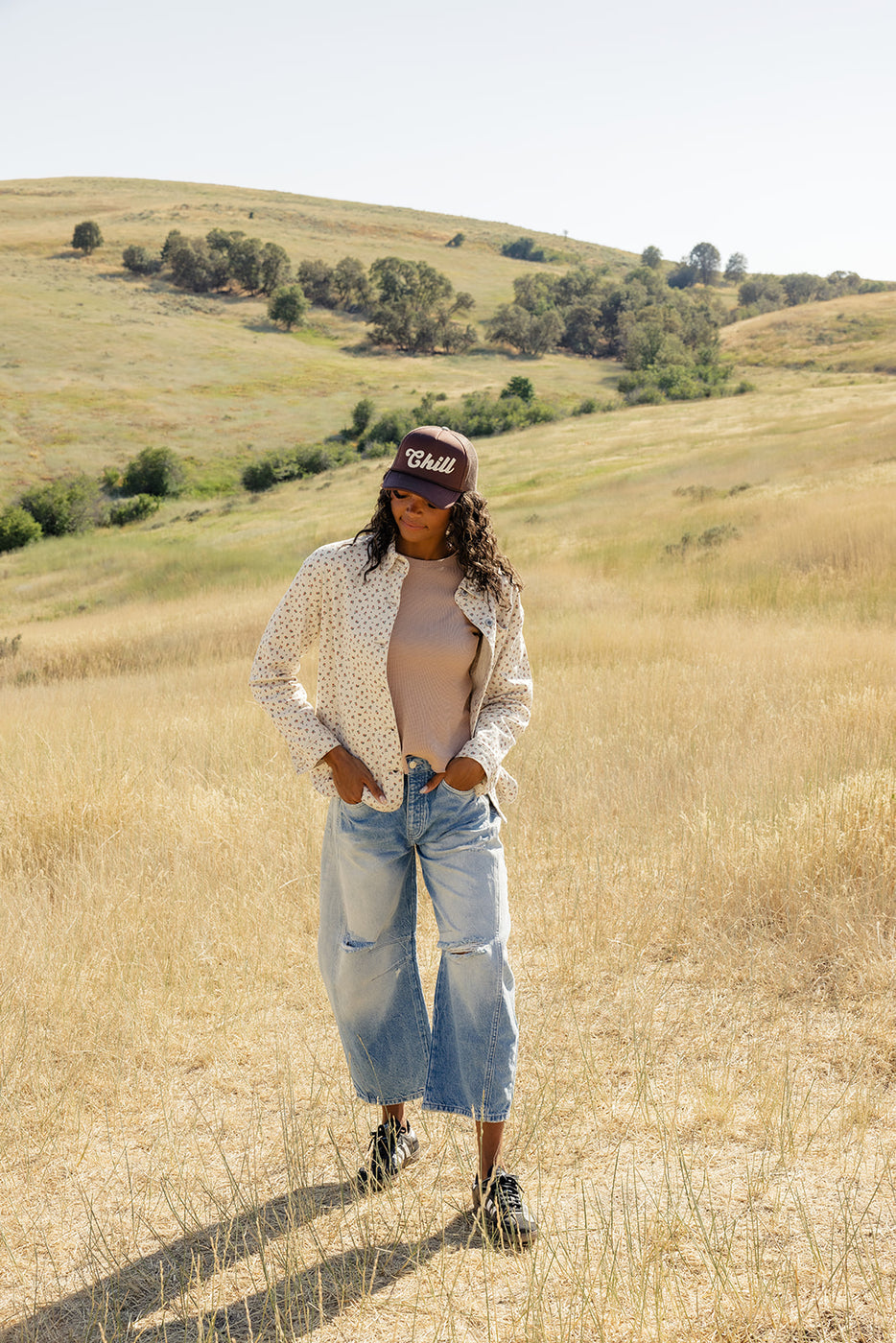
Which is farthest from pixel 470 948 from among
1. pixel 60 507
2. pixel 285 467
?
pixel 285 467

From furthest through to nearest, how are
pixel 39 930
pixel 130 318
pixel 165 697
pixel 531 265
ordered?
1. pixel 531 265
2. pixel 130 318
3. pixel 165 697
4. pixel 39 930

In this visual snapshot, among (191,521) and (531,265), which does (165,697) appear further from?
(531,265)

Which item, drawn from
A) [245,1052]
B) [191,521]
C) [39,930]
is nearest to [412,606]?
[245,1052]

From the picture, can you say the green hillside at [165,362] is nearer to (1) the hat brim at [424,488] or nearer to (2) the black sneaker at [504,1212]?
(1) the hat brim at [424,488]

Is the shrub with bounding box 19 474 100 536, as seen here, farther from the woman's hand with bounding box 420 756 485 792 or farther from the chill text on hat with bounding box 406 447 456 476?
the woman's hand with bounding box 420 756 485 792

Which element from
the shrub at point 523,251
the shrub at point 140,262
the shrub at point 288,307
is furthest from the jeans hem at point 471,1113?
the shrub at point 523,251

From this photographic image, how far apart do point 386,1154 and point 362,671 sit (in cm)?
150

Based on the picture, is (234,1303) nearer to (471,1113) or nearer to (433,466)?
(471,1113)

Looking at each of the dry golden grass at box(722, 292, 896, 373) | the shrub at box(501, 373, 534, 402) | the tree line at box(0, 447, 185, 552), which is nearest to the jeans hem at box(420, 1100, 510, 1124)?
the tree line at box(0, 447, 185, 552)

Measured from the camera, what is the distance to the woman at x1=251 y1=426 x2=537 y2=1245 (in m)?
2.79

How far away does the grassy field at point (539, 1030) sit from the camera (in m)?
2.56

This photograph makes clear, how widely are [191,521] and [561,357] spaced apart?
5663 cm

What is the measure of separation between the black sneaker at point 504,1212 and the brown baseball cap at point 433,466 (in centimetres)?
191

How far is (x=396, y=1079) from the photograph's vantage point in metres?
3.03
